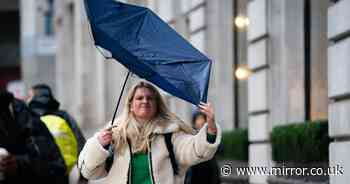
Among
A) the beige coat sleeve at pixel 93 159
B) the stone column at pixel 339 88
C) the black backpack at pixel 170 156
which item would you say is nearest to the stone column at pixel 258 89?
the stone column at pixel 339 88

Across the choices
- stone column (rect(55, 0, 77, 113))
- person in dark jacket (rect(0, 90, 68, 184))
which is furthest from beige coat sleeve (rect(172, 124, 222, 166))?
stone column (rect(55, 0, 77, 113))

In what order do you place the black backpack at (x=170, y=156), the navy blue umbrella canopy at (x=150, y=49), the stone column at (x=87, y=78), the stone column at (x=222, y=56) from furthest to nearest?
the stone column at (x=87, y=78)
the stone column at (x=222, y=56)
the navy blue umbrella canopy at (x=150, y=49)
the black backpack at (x=170, y=156)

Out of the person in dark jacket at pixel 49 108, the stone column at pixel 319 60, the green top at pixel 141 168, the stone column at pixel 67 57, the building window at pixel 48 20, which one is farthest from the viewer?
the building window at pixel 48 20

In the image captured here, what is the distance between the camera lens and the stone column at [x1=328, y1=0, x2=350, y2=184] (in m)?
10.4

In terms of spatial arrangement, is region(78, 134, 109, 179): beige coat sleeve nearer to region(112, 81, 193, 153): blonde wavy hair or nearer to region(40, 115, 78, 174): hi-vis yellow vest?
region(112, 81, 193, 153): blonde wavy hair

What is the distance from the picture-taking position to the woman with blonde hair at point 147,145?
23.7 ft

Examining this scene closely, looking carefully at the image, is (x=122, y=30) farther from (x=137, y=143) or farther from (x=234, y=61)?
(x=234, y=61)

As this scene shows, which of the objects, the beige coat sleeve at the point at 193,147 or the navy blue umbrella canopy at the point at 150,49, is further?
the navy blue umbrella canopy at the point at 150,49

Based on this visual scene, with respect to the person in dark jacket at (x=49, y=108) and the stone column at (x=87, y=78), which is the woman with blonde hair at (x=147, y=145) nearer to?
the person in dark jacket at (x=49, y=108)

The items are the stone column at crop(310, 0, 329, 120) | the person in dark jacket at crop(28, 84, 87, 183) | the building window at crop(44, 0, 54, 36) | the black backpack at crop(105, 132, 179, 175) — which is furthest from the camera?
the building window at crop(44, 0, 54, 36)

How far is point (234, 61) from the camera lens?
1788 cm

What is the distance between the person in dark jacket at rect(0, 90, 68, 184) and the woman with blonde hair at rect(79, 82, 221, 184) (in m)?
0.51

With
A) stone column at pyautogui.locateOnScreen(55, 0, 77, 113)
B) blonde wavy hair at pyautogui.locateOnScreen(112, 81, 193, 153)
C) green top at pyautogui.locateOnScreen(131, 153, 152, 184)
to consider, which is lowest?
green top at pyautogui.locateOnScreen(131, 153, 152, 184)

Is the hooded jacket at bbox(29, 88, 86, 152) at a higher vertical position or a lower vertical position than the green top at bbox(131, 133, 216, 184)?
higher
